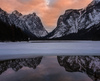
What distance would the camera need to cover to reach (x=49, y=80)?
12.8 m

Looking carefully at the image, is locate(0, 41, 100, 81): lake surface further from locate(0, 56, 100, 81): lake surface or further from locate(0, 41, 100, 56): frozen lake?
locate(0, 41, 100, 56): frozen lake

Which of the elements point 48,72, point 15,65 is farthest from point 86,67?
point 15,65

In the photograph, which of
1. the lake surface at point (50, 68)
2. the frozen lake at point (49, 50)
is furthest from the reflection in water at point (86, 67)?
the frozen lake at point (49, 50)

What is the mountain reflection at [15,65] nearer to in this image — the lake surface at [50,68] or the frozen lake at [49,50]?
the lake surface at [50,68]

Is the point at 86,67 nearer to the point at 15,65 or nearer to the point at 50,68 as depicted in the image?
the point at 50,68

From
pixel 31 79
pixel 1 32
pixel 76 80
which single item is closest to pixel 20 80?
pixel 31 79

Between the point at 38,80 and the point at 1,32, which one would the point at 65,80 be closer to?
the point at 38,80

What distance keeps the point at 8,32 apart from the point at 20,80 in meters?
108

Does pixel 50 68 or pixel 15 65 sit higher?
pixel 15 65

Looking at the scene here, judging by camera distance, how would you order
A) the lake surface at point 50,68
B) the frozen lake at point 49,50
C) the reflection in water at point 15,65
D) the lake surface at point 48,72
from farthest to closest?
the frozen lake at point 49,50 < the reflection in water at point 15,65 < the lake surface at point 50,68 < the lake surface at point 48,72

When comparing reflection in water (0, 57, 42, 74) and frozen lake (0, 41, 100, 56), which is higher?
frozen lake (0, 41, 100, 56)

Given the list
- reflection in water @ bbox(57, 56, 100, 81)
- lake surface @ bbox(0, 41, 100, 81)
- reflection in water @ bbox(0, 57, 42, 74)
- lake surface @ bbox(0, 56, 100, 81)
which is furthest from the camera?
reflection in water @ bbox(0, 57, 42, 74)

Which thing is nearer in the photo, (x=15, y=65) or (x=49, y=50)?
(x=15, y=65)

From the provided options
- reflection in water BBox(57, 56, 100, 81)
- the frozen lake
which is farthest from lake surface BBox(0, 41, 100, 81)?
the frozen lake
